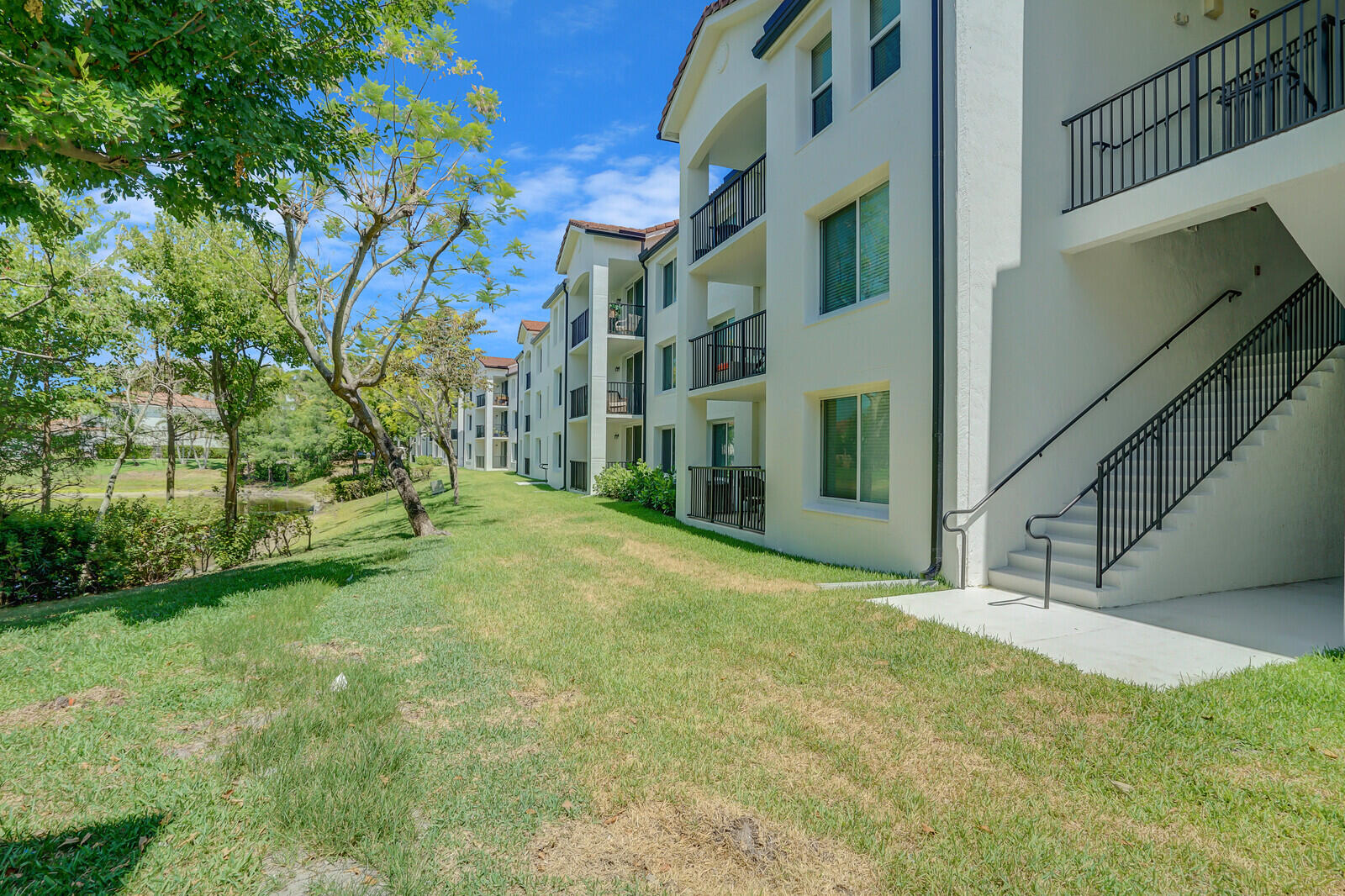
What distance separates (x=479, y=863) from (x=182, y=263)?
1902cm

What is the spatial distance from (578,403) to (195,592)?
19.1 m

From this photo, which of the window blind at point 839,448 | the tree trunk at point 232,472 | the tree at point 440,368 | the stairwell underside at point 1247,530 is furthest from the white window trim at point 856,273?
the tree trunk at point 232,472

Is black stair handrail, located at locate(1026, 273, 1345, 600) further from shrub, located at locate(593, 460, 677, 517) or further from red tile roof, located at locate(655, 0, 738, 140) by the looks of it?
red tile roof, located at locate(655, 0, 738, 140)

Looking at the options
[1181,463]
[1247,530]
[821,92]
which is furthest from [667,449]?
[1247,530]

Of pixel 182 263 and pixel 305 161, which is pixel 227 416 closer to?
pixel 182 263

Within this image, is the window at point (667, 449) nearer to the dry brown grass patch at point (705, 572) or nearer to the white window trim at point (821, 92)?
the dry brown grass patch at point (705, 572)

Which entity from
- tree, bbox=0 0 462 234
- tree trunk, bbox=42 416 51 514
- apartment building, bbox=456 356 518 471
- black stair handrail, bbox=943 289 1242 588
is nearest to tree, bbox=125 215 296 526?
tree trunk, bbox=42 416 51 514

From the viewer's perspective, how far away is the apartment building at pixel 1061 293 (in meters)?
7.33

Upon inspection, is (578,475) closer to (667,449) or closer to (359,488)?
(667,449)

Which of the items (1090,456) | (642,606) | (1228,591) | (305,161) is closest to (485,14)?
(305,161)

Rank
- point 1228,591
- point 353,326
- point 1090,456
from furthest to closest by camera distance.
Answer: point 353,326, point 1090,456, point 1228,591

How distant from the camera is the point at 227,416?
19.6 metres

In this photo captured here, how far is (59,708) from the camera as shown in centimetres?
484

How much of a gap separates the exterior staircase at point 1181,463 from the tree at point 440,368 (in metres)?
19.4
